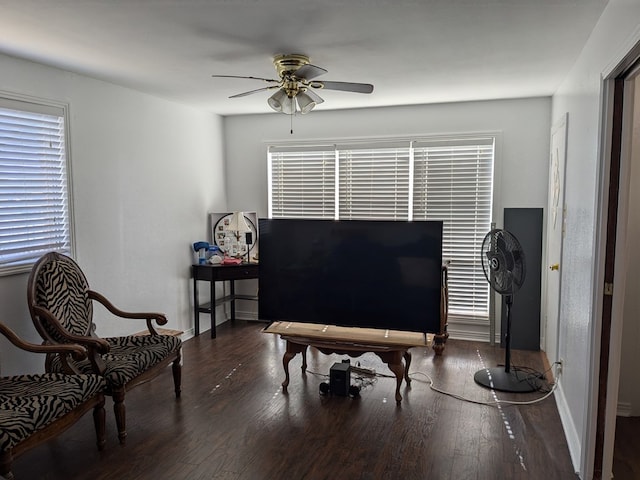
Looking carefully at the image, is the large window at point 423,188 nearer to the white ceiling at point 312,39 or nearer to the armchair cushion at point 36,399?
the white ceiling at point 312,39

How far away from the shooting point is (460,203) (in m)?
5.03

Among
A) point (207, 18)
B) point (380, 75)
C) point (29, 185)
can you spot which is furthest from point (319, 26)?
point (29, 185)

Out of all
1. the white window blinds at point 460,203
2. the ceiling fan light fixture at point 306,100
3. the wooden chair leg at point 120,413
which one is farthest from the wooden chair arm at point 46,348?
the white window blinds at point 460,203

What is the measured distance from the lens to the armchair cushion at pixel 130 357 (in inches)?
116

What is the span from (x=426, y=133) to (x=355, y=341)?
2560 millimetres

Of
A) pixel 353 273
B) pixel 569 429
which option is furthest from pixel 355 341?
pixel 569 429

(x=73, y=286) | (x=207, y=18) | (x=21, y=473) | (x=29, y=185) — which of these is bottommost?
(x=21, y=473)

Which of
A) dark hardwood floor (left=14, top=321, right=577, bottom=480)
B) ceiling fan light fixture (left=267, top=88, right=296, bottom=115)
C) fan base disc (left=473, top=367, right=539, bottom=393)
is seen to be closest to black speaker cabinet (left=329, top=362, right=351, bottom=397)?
dark hardwood floor (left=14, top=321, right=577, bottom=480)

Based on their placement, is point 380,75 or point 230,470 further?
point 380,75

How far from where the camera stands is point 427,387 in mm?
3807

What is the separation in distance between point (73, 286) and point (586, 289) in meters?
3.29

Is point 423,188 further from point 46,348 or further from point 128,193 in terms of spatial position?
point 46,348

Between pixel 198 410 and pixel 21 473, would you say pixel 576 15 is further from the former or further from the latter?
pixel 21 473

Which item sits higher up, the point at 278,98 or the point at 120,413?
the point at 278,98
